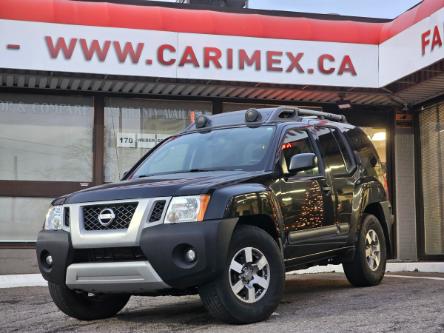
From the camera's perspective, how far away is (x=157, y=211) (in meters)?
5.29

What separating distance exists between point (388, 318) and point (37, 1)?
27.4ft

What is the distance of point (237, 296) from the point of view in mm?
5305

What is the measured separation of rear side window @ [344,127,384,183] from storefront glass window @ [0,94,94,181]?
6491 mm

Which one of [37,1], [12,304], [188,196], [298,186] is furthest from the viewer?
[37,1]

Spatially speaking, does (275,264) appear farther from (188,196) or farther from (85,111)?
(85,111)

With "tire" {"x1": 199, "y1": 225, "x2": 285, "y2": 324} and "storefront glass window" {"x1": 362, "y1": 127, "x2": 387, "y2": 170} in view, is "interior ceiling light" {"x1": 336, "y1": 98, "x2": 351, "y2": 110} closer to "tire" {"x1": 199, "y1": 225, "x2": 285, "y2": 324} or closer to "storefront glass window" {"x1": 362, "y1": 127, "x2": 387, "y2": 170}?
"storefront glass window" {"x1": 362, "y1": 127, "x2": 387, "y2": 170}

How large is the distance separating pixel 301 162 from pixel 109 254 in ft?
6.33

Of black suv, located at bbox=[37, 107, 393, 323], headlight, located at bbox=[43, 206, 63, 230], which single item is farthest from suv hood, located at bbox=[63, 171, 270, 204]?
headlight, located at bbox=[43, 206, 63, 230]

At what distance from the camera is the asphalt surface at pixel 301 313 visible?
5.29 metres

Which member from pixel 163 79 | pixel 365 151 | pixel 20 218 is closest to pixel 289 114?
pixel 365 151

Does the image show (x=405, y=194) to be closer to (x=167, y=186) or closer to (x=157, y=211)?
(x=167, y=186)

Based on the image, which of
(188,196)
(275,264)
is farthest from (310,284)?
(188,196)

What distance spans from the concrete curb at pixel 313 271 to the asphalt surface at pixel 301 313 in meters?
1.87

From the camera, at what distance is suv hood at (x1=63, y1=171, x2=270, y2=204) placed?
210 inches
